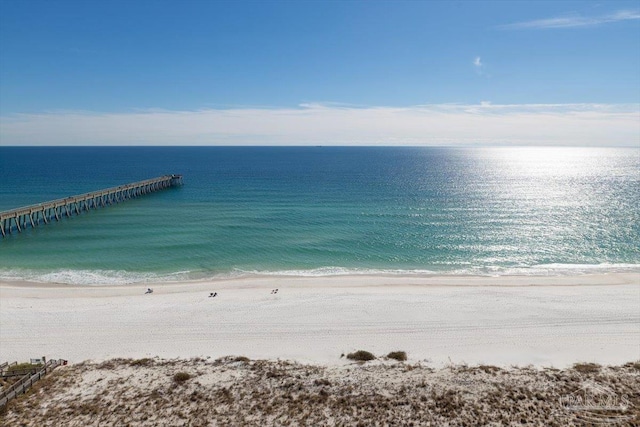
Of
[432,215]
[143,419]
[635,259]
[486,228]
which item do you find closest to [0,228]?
[143,419]

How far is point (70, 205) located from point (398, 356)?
65135 mm

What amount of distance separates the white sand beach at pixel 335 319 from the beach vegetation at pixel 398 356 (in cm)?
57

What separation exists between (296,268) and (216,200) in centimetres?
4028

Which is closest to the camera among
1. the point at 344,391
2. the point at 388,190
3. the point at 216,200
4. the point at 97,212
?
the point at 344,391

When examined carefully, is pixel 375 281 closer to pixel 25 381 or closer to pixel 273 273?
pixel 273 273

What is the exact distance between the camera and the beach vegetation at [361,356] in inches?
792

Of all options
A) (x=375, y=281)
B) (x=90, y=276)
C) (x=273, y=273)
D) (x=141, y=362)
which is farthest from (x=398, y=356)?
(x=90, y=276)

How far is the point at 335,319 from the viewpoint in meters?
25.4

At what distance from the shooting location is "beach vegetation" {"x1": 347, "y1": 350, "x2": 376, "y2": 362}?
20109 millimetres

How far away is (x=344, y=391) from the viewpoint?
16953 mm

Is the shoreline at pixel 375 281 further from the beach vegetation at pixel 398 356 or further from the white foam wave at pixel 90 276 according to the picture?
the beach vegetation at pixel 398 356

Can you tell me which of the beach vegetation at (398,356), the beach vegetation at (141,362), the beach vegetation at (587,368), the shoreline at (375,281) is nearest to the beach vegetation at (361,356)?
the beach vegetation at (398,356)

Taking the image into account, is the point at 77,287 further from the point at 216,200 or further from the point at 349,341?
the point at 216,200

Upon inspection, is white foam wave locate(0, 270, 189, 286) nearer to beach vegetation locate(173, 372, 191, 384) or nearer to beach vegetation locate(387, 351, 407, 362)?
beach vegetation locate(173, 372, 191, 384)
